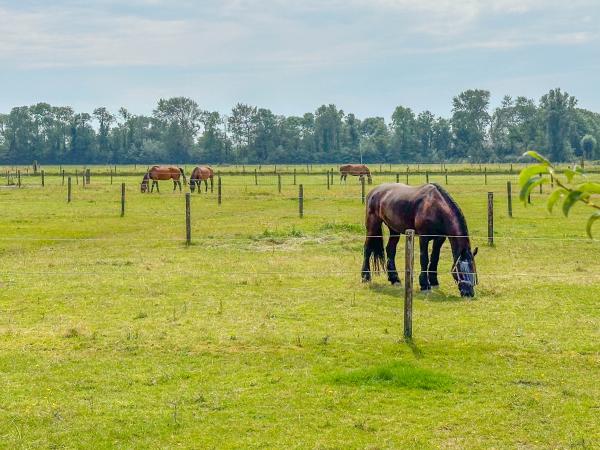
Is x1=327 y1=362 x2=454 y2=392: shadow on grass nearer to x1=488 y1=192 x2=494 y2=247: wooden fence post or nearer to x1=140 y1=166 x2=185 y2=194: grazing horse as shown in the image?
x1=488 y1=192 x2=494 y2=247: wooden fence post

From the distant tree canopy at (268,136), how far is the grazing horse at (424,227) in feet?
384

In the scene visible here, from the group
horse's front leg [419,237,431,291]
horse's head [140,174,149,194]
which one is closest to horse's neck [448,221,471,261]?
horse's front leg [419,237,431,291]

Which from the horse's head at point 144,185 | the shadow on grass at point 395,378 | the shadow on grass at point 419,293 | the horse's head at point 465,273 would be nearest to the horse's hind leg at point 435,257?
the shadow on grass at point 419,293

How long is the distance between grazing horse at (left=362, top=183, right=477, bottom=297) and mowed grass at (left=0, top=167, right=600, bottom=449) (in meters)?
0.42

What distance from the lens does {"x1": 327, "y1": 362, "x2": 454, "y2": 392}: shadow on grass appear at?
934 centimetres

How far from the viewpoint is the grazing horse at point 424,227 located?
14.8 metres

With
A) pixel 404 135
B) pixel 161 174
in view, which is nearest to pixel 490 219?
pixel 161 174

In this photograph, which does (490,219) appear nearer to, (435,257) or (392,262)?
(392,262)

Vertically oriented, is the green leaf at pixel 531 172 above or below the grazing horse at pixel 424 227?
above

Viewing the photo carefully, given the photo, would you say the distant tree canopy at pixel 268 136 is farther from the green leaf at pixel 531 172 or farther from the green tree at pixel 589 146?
the green leaf at pixel 531 172

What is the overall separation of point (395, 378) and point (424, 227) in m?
6.19

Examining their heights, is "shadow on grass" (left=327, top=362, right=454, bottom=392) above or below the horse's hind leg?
below

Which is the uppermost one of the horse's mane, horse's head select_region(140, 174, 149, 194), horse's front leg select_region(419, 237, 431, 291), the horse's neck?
horse's head select_region(140, 174, 149, 194)

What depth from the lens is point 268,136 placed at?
139375 millimetres
